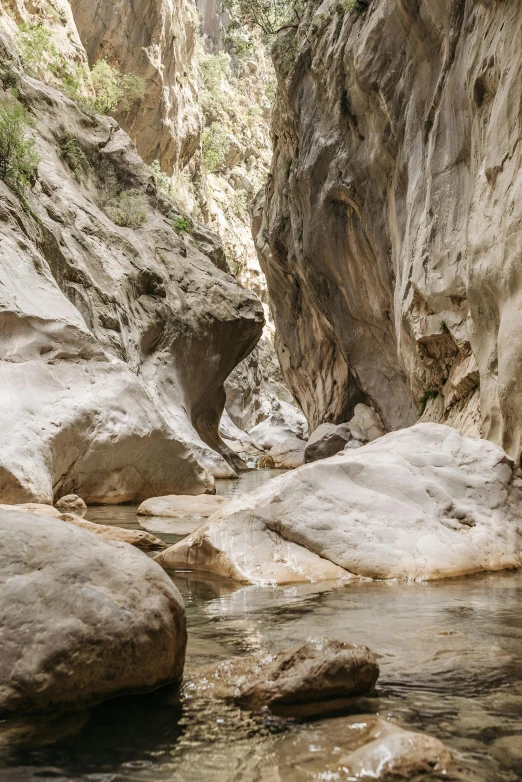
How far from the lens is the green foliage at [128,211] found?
18.2m

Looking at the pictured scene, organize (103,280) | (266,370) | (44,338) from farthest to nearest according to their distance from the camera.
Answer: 1. (266,370)
2. (103,280)
3. (44,338)

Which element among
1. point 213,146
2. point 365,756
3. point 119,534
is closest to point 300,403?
point 119,534

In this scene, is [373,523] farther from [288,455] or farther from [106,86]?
[106,86]

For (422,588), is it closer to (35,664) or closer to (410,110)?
(35,664)

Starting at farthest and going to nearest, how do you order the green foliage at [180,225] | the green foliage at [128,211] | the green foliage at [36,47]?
the green foliage at [180,225], the green foliage at [36,47], the green foliage at [128,211]

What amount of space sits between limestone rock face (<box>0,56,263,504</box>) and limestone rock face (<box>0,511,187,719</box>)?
17.6 ft

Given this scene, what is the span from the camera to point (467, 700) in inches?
107

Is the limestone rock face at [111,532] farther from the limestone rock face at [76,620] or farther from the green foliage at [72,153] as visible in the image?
the green foliage at [72,153]

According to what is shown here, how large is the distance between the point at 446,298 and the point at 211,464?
6393 mm

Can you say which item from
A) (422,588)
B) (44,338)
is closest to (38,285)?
(44,338)

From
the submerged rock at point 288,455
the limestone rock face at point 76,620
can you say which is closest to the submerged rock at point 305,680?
the limestone rock face at point 76,620

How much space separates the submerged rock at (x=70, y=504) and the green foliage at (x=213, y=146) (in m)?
39.6

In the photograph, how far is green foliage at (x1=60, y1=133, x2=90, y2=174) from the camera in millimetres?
17328

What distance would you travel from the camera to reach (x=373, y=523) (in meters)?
5.67
